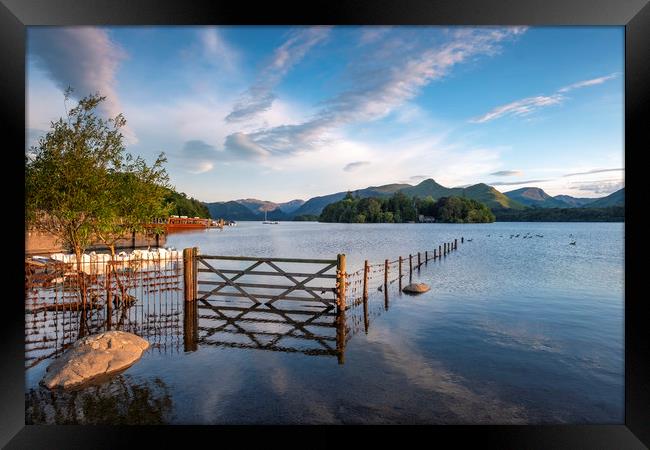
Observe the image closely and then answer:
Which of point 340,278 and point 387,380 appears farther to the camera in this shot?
point 340,278

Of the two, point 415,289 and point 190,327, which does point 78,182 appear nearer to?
point 190,327

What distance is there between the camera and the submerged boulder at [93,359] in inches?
293

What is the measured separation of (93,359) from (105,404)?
1773mm

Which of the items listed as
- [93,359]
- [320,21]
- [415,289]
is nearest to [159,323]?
[93,359]

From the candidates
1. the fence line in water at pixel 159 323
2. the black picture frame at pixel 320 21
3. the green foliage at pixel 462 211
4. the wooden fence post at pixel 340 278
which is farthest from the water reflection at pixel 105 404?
the green foliage at pixel 462 211

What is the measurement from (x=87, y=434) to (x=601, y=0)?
30.6 feet

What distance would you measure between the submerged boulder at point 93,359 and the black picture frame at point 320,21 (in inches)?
99.8

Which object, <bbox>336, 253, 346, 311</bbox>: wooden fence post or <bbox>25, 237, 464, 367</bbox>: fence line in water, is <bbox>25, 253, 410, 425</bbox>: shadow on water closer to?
<bbox>25, 237, 464, 367</bbox>: fence line in water

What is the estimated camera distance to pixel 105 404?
663cm

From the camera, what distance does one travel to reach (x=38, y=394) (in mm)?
7020

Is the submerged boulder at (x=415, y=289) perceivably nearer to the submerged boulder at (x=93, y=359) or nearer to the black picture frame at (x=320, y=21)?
the submerged boulder at (x=93, y=359)

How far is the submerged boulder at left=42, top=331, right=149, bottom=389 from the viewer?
7.44 meters
